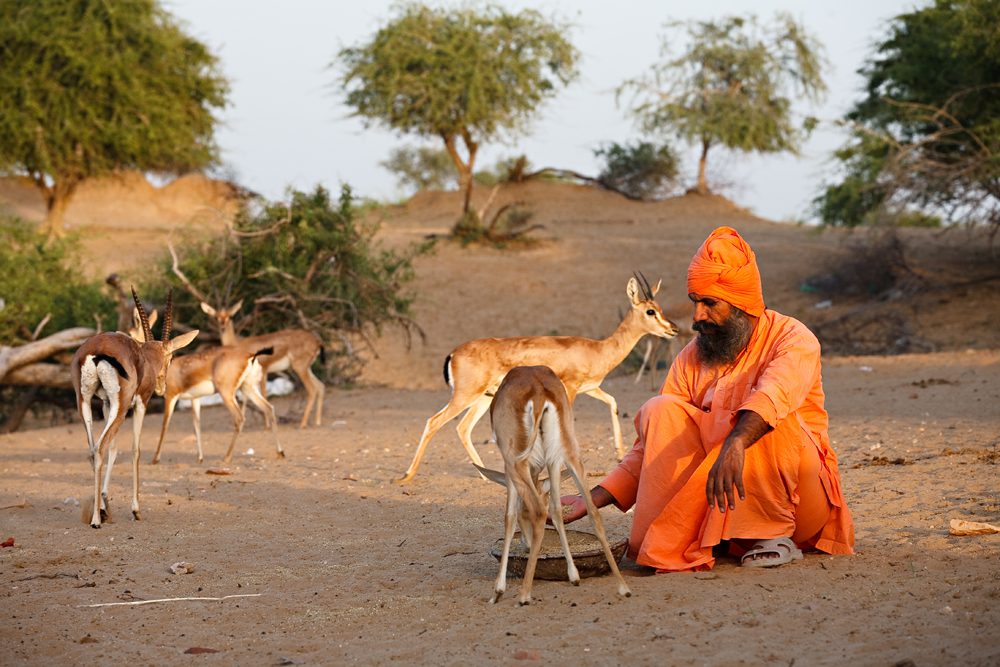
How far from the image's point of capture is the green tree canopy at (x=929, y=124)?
735 inches

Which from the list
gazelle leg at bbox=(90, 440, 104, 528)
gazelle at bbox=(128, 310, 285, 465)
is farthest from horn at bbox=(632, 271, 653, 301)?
gazelle leg at bbox=(90, 440, 104, 528)

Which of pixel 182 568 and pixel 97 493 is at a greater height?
pixel 97 493

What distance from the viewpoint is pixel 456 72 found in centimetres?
3186

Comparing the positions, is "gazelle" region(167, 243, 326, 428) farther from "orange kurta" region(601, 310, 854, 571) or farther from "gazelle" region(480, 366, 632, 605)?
"orange kurta" region(601, 310, 854, 571)

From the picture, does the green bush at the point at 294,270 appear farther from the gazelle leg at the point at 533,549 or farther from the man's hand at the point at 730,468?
the man's hand at the point at 730,468

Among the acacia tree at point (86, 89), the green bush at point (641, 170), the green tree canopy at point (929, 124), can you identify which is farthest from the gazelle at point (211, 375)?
the green bush at point (641, 170)

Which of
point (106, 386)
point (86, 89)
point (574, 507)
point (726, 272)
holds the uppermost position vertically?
point (86, 89)

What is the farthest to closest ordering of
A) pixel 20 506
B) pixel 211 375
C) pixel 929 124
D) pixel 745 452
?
pixel 929 124 → pixel 211 375 → pixel 20 506 → pixel 745 452

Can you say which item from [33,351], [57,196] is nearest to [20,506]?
[33,351]

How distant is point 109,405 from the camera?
743 centimetres

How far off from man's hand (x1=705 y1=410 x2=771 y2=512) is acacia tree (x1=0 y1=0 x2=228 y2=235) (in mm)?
25460

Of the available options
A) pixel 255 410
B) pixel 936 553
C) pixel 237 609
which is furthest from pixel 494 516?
pixel 255 410

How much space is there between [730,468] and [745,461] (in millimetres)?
438

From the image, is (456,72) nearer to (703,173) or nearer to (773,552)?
(703,173)
